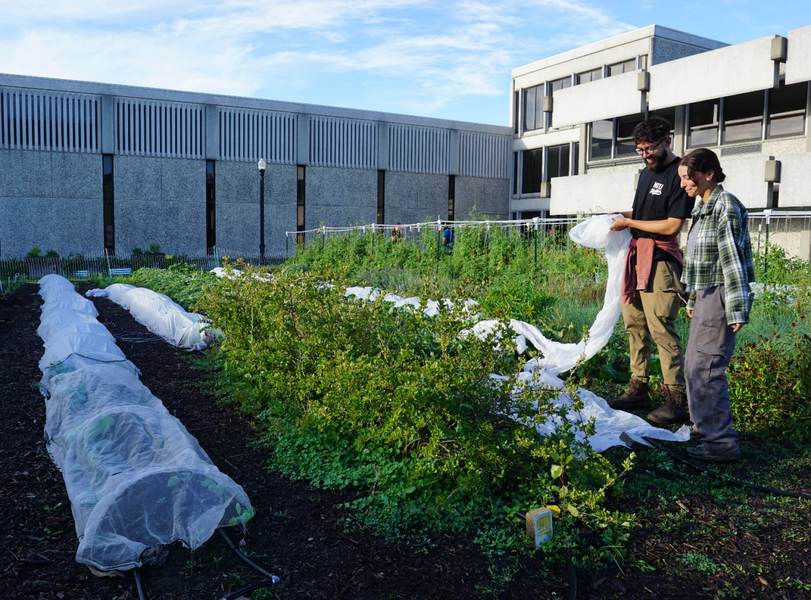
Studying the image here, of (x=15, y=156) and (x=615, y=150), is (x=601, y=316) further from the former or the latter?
(x=15, y=156)

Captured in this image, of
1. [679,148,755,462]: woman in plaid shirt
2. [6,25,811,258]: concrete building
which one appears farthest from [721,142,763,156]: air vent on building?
[679,148,755,462]: woman in plaid shirt

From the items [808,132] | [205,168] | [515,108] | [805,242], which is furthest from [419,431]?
[515,108]

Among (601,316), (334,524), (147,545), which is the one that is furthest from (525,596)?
(601,316)

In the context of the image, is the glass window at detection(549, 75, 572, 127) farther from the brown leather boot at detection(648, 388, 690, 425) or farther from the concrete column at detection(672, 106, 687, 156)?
the brown leather boot at detection(648, 388, 690, 425)

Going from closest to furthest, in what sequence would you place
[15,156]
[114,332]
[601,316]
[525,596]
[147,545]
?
[525,596] < [147,545] < [601,316] < [114,332] < [15,156]

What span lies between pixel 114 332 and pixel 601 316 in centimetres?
664

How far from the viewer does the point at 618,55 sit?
76.1 ft

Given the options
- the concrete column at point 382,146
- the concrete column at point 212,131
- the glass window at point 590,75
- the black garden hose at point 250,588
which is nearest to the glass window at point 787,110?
the glass window at point 590,75

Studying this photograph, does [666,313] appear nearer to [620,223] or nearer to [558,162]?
[620,223]

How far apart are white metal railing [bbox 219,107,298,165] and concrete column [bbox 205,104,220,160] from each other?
18 cm

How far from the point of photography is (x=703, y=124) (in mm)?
17734

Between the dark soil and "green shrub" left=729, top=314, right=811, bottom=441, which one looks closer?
the dark soil

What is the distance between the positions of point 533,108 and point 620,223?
2570cm

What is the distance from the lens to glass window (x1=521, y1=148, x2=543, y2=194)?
29077 mm
